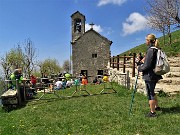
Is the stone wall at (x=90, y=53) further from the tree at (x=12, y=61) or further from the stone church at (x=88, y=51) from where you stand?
the tree at (x=12, y=61)

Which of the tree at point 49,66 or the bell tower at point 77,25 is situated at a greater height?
the bell tower at point 77,25

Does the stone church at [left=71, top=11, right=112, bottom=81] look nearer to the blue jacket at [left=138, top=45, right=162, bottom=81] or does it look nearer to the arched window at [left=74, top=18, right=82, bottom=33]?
the arched window at [left=74, top=18, right=82, bottom=33]

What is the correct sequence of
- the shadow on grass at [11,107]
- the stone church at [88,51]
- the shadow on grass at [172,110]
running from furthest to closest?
1. the stone church at [88,51]
2. the shadow on grass at [11,107]
3. the shadow on grass at [172,110]

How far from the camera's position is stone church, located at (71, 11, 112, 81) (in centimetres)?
3966

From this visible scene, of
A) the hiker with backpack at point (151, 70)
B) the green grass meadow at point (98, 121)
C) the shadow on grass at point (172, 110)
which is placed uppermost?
the hiker with backpack at point (151, 70)

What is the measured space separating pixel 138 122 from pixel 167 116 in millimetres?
970

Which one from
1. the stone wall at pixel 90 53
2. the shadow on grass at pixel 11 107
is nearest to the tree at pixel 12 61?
the stone wall at pixel 90 53

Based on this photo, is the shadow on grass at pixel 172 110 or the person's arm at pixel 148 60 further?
the shadow on grass at pixel 172 110

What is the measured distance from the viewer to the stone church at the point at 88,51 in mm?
39656

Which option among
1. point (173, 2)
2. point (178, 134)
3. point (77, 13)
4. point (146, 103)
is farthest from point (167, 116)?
point (77, 13)

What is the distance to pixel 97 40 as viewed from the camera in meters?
40.2

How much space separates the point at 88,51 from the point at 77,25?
4359 mm

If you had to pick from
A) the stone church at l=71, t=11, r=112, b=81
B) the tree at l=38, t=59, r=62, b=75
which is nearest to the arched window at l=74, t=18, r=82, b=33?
the stone church at l=71, t=11, r=112, b=81

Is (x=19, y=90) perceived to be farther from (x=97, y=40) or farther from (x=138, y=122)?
(x=97, y=40)
